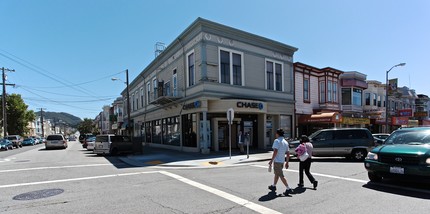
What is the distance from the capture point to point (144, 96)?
33.4 metres

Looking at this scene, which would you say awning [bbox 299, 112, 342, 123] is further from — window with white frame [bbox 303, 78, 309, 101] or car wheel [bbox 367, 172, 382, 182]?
car wheel [bbox 367, 172, 382, 182]

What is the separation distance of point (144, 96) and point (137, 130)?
709 cm

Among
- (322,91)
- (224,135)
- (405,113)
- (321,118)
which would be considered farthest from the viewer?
(405,113)

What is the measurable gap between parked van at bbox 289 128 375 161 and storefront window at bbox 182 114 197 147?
22.8 feet

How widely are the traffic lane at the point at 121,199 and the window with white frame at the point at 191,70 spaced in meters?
11.1

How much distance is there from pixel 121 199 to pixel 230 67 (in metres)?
13.9

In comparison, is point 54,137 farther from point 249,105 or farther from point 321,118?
point 321,118

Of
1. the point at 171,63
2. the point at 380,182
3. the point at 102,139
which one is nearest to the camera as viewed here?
the point at 380,182

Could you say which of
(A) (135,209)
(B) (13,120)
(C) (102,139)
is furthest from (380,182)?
(B) (13,120)

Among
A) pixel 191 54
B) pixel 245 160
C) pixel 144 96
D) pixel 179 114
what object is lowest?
pixel 245 160

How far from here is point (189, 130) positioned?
779 inches

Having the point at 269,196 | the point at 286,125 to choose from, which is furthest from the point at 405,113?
the point at 269,196

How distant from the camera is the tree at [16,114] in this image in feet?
176

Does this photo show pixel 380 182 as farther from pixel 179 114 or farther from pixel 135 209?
pixel 179 114
